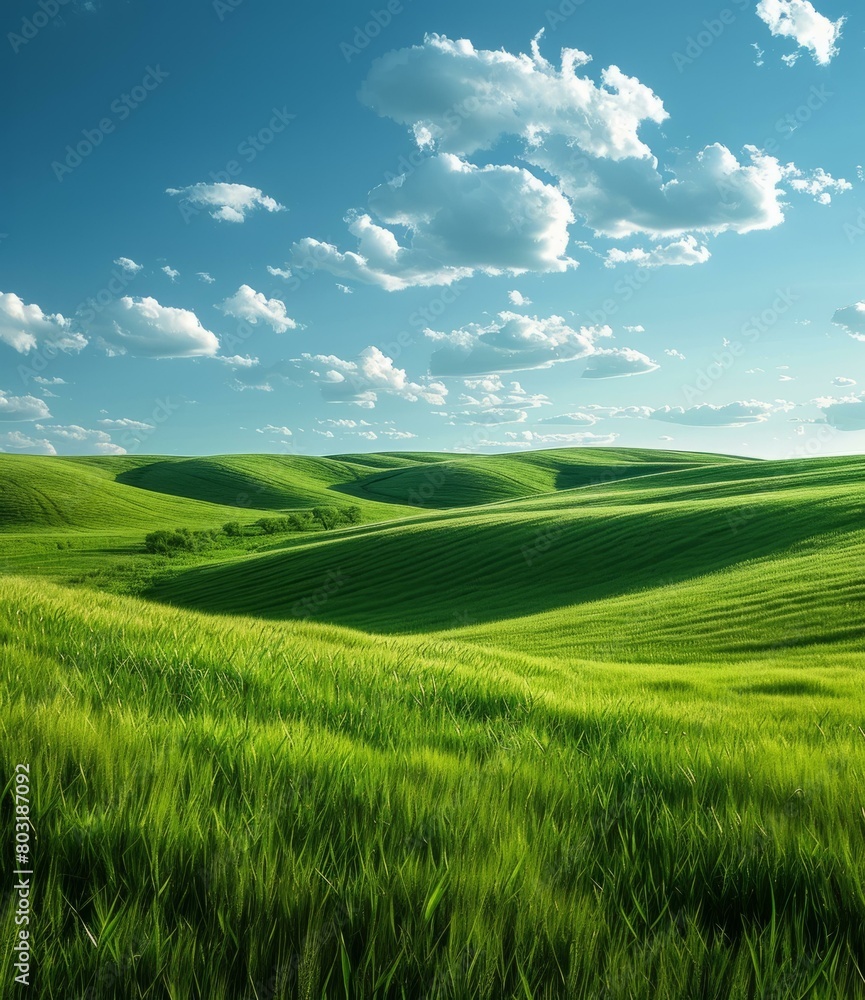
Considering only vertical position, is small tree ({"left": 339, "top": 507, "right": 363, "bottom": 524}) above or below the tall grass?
below

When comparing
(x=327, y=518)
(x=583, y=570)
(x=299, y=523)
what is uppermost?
(x=583, y=570)

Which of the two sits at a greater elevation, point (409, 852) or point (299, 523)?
point (409, 852)

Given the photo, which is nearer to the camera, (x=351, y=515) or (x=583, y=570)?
(x=583, y=570)

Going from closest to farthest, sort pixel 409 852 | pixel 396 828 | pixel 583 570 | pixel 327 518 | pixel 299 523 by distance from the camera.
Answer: pixel 409 852
pixel 396 828
pixel 583 570
pixel 299 523
pixel 327 518

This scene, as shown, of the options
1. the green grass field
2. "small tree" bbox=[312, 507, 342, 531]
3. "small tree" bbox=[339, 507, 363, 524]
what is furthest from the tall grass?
"small tree" bbox=[339, 507, 363, 524]

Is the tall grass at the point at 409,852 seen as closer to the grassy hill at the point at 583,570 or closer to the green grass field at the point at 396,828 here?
the green grass field at the point at 396,828

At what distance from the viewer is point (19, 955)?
1072 millimetres

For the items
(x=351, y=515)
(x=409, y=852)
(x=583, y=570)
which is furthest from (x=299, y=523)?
(x=409, y=852)

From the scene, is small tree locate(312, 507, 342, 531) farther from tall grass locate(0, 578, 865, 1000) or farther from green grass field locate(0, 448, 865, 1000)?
tall grass locate(0, 578, 865, 1000)

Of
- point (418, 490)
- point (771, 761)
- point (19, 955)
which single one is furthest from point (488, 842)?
point (418, 490)

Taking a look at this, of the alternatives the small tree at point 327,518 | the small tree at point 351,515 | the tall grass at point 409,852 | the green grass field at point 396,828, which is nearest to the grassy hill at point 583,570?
the green grass field at point 396,828

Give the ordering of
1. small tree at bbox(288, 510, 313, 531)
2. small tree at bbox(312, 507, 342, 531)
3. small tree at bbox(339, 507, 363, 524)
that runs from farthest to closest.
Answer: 1. small tree at bbox(339, 507, 363, 524)
2. small tree at bbox(312, 507, 342, 531)
3. small tree at bbox(288, 510, 313, 531)

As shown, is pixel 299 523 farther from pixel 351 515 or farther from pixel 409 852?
pixel 409 852

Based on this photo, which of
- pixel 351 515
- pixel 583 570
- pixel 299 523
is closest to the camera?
pixel 583 570
